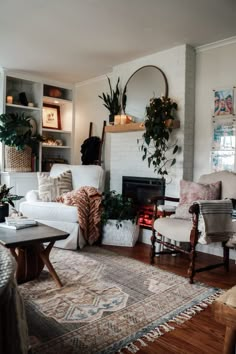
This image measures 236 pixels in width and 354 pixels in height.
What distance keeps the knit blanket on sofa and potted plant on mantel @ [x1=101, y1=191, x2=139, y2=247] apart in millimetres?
86

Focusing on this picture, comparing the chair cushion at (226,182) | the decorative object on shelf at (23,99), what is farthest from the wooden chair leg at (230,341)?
the decorative object on shelf at (23,99)

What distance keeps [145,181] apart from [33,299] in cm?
224

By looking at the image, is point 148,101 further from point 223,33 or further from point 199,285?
point 199,285

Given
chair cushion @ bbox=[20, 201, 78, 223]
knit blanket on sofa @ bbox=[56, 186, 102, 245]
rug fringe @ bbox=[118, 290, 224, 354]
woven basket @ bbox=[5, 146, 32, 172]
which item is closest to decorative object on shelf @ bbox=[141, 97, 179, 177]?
knit blanket on sofa @ bbox=[56, 186, 102, 245]

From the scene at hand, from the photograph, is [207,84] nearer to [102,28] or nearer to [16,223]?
[102,28]

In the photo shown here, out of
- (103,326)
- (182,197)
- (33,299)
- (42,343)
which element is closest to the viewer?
(42,343)

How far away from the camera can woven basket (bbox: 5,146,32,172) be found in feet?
14.8

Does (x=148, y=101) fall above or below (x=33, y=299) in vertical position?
above

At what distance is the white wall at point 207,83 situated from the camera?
3373mm

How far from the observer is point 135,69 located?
13.6 ft

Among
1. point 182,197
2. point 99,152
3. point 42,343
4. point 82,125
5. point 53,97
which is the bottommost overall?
point 42,343

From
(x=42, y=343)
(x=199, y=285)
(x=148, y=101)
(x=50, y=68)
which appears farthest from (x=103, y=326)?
(x=50, y=68)

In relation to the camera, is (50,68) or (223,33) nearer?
(223,33)

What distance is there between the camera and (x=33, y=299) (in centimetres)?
218
